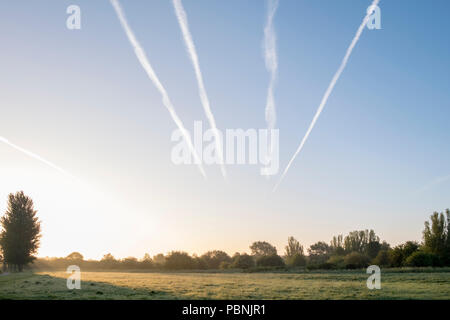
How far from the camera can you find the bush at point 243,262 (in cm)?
10423

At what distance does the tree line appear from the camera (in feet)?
246

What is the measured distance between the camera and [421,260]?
69688 millimetres

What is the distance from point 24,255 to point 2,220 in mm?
11157

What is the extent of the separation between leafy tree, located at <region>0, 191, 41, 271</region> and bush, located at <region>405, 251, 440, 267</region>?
292 ft

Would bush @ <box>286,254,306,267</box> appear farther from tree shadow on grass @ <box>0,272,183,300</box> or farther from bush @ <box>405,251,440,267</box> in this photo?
tree shadow on grass @ <box>0,272,183,300</box>

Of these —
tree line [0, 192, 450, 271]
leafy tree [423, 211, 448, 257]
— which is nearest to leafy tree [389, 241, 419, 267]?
tree line [0, 192, 450, 271]

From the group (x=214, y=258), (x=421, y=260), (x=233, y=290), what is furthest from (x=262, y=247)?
(x=233, y=290)

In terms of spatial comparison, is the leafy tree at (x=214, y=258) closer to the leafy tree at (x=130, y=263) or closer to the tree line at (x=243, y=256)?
the tree line at (x=243, y=256)

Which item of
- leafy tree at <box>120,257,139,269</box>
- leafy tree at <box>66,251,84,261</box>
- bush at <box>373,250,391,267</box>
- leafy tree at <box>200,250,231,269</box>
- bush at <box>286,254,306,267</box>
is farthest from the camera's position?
leafy tree at <box>66,251,84,261</box>
